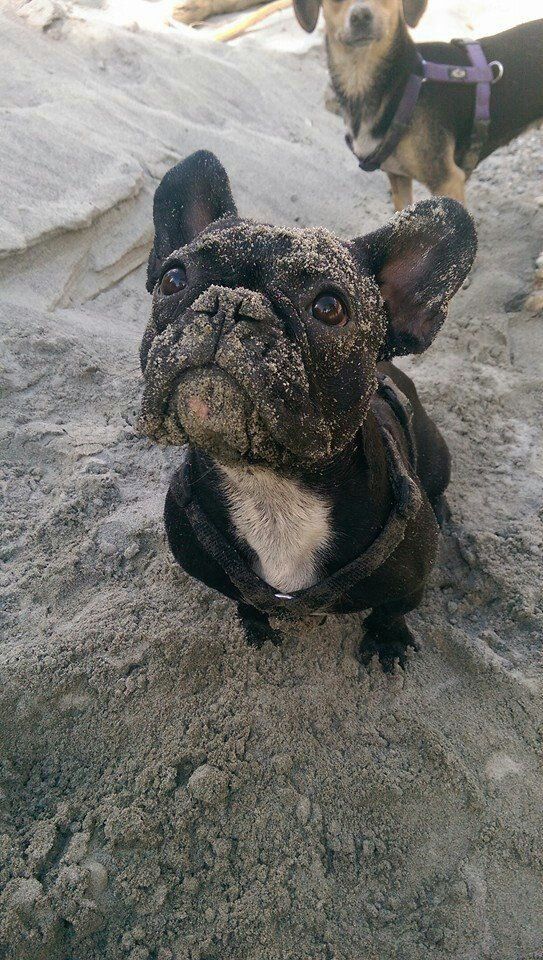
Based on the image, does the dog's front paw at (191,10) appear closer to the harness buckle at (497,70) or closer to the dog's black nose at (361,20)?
the dog's black nose at (361,20)

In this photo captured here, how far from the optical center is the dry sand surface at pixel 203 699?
1.97 m

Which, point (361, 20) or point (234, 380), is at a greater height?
point (361, 20)

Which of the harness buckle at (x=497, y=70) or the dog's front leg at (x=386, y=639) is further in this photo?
the harness buckle at (x=497, y=70)

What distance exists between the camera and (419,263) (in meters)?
1.89

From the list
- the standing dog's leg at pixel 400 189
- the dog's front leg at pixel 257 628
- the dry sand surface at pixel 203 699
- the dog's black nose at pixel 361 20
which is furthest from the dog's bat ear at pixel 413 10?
the dog's front leg at pixel 257 628

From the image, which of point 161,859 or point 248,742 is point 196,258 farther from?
point 161,859

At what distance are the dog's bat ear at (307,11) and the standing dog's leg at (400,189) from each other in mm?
1421

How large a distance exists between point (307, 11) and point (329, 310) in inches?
189

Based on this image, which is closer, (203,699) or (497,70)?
(203,699)

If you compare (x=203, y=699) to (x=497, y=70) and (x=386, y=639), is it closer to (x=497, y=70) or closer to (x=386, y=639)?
(x=386, y=639)

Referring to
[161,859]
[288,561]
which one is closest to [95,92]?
[288,561]

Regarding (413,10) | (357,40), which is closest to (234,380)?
(357,40)

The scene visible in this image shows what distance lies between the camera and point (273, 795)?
2.21m

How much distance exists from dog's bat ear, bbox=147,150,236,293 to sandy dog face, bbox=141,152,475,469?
7.9 inches
